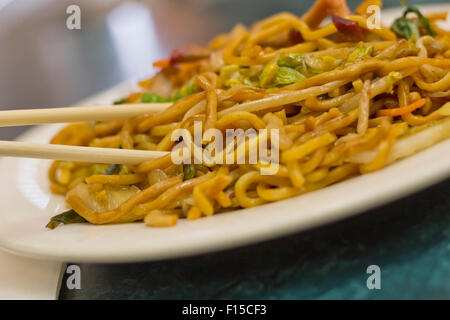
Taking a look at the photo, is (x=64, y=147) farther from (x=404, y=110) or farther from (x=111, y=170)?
(x=404, y=110)

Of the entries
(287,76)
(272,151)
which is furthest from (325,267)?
(287,76)

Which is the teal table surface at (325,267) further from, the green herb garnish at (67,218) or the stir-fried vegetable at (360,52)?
the stir-fried vegetable at (360,52)

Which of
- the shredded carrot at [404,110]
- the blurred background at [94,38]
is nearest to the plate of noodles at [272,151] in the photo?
the shredded carrot at [404,110]

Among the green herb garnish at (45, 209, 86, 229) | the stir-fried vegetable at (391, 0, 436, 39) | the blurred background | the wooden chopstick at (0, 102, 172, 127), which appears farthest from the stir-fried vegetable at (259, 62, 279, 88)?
the blurred background

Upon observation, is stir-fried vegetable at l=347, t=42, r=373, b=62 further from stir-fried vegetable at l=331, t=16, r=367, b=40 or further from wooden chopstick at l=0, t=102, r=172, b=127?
wooden chopstick at l=0, t=102, r=172, b=127

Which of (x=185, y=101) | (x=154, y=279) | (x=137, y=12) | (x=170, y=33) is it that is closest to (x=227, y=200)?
(x=154, y=279)

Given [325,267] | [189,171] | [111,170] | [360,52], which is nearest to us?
[325,267]
